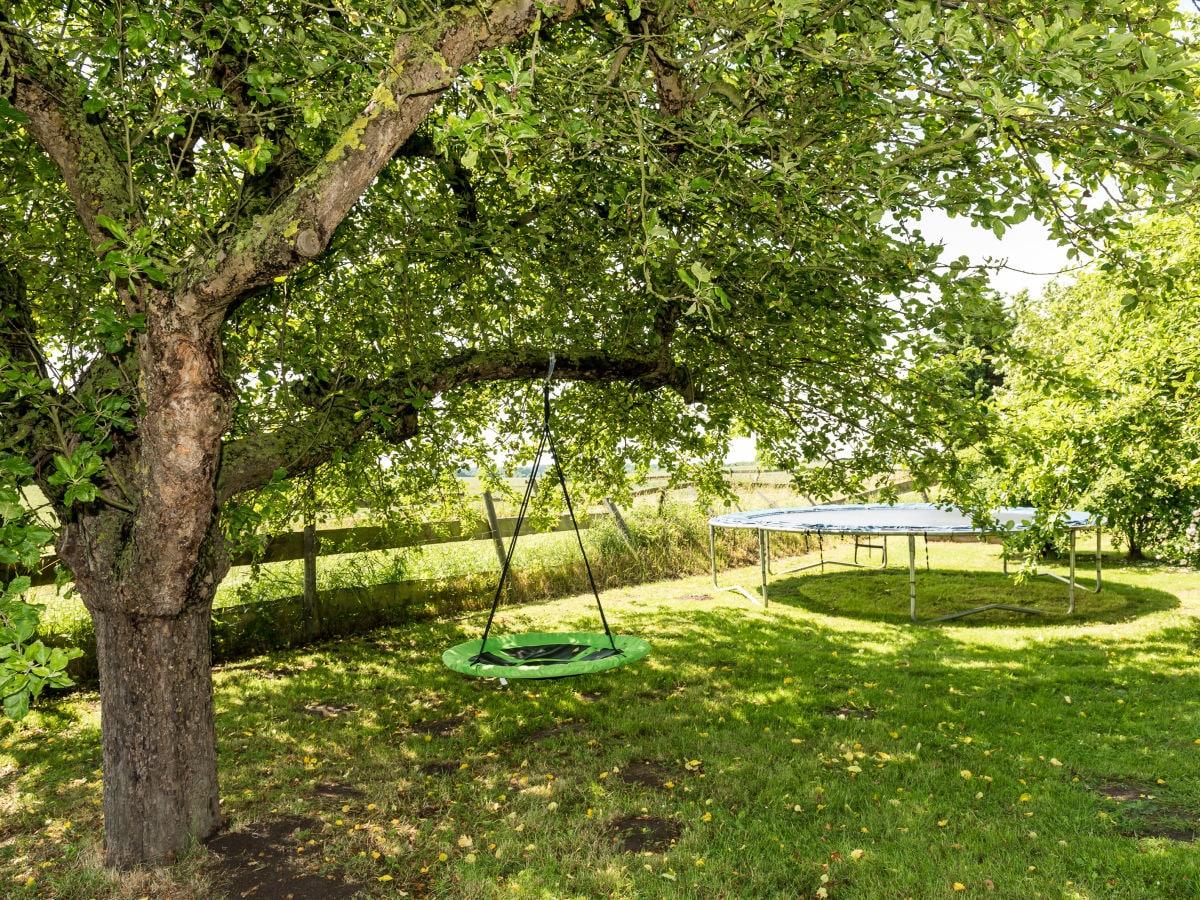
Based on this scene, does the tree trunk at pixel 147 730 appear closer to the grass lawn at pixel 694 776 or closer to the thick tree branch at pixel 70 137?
the grass lawn at pixel 694 776

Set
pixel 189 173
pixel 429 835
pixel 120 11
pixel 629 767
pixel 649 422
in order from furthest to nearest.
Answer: pixel 649 422, pixel 629 767, pixel 189 173, pixel 429 835, pixel 120 11

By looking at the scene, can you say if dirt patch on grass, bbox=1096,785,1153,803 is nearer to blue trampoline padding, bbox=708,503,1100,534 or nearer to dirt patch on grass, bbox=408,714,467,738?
blue trampoline padding, bbox=708,503,1100,534

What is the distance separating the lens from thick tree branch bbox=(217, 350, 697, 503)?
397 centimetres

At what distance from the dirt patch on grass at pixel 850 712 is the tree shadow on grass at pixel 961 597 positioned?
143 inches

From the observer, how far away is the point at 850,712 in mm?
5520

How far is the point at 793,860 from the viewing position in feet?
11.2

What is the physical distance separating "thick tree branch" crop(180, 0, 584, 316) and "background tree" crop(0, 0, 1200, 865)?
0.01 meters

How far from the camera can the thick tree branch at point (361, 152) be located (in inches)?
103

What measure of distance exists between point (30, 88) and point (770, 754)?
5.13m

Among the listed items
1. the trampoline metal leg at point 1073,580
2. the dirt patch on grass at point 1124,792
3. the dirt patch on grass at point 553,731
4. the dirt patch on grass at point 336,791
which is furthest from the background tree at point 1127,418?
the dirt patch on grass at point 336,791

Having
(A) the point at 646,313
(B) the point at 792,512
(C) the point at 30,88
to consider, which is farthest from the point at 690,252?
(B) the point at 792,512

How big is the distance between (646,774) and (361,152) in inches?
148

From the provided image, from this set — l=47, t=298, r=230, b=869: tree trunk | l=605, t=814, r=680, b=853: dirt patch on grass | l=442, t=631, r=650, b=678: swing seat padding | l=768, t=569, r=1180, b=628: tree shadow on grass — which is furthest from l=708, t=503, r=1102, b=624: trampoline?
l=47, t=298, r=230, b=869: tree trunk

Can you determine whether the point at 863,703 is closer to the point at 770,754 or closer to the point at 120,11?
the point at 770,754
